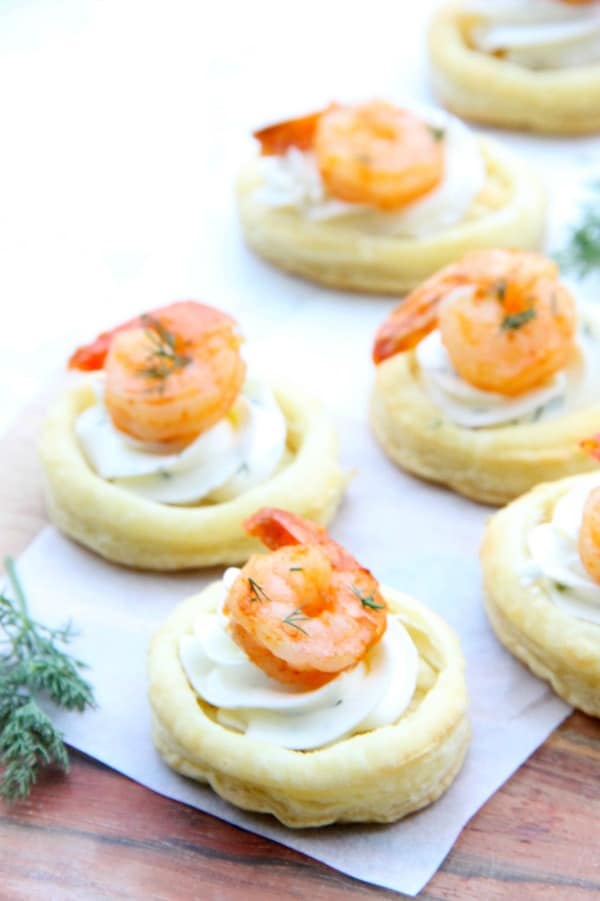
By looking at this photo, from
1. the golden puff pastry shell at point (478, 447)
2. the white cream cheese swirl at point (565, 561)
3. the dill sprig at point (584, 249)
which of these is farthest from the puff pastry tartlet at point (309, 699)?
the dill sprig at point (584, 249)

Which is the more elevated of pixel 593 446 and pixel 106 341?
pixel 106 341

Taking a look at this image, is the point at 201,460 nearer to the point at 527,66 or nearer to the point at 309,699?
the point at 309,699

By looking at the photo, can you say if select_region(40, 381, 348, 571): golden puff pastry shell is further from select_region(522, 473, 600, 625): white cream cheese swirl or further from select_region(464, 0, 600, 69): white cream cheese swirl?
select_region(464, 0, 600, 69): white cream cheese swirl

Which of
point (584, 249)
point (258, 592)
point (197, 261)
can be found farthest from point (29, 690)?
point (584, 249)

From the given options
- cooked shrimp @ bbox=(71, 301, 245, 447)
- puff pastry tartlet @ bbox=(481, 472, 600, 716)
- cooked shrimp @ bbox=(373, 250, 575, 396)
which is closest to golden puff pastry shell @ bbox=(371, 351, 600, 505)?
cooked shrimp @ bbox=(373, 250, 575, 396)

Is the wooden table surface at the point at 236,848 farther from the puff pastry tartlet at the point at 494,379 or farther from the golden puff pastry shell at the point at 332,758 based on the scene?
the puff pastry tartlet at the point at 494,379

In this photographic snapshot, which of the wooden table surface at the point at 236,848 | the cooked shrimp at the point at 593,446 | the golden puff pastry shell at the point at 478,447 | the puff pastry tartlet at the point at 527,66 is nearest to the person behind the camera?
the wooden table surface at the point at 236,848
